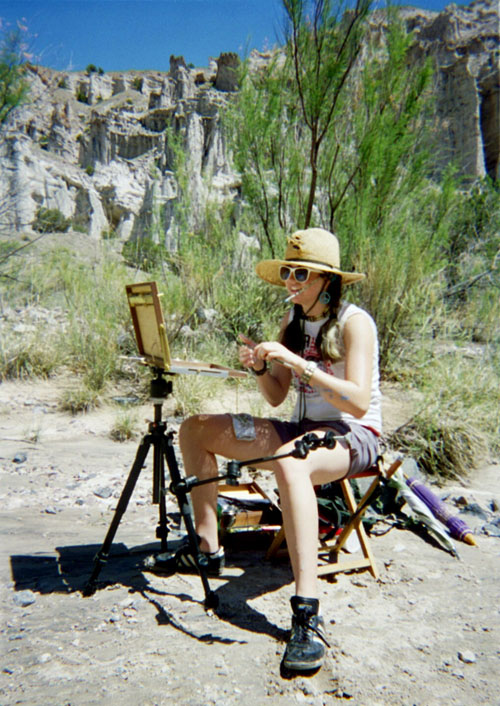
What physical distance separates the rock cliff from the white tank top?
12.4 m

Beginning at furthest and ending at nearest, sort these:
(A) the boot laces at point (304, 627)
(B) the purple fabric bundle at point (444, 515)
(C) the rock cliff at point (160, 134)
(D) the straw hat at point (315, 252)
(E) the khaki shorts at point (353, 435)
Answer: (C) the rock cliff at point (160, 134), (B) the purple fabric bundle at point (444, 515), (D) the straw hat at point (315, 252), (E) the khaki shorts at point (353, 435), (A) the boot laces at point (304, 627)

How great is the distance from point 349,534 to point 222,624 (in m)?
0.76

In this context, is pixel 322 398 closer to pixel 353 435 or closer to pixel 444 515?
pixel 353 435

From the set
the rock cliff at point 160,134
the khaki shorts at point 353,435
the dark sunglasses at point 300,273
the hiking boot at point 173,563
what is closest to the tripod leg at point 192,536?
the hiking boot at point 173,563

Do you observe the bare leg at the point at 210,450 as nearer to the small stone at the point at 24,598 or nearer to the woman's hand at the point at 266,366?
the woman's hand at the point at 266,366

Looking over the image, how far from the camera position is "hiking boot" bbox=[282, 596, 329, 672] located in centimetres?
174

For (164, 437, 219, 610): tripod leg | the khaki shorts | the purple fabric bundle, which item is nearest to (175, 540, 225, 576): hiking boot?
(164, 437, 219, 610): tripod leg

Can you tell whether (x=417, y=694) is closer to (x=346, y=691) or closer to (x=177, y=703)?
(x=346, y=691)

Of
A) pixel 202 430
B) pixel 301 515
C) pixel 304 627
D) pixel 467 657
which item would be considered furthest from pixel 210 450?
pixel 467 657

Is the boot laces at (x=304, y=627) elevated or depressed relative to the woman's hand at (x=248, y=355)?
depressed

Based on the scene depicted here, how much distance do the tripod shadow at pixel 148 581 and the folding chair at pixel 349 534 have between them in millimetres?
172

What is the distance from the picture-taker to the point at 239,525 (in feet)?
9.03

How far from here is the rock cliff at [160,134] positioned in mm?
23656

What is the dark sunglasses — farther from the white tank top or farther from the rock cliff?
the rock cliff
